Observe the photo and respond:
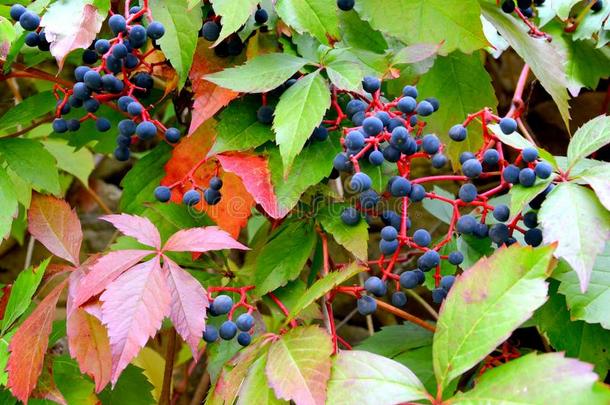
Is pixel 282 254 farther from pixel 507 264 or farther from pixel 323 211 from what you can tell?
pixel 507 264

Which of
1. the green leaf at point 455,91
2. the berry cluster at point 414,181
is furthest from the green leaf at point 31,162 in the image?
the green leaf at point 455,91

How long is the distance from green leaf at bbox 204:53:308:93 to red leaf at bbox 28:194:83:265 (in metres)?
0.30

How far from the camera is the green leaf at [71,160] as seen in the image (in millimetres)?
1692

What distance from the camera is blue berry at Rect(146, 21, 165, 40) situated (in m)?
0.90

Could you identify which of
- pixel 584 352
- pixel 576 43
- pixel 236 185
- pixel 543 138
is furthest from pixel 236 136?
pixel 543 138

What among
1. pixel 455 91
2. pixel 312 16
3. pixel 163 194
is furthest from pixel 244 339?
pixel 455 91

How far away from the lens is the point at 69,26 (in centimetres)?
89

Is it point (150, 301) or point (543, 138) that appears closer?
point (150, 301)

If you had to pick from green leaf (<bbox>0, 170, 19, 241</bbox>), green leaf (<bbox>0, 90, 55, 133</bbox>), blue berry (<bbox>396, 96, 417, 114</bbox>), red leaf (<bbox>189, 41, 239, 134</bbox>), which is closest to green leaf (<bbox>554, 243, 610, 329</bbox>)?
blue berry (<bbox>396, 96, 417, 114</bbox>)

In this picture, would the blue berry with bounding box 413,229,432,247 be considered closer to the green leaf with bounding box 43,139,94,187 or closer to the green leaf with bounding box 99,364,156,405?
the green leaf with bounding box 99,364,156,405

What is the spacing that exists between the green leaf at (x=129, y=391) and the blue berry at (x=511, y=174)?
65 cm

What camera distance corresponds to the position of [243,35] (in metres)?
0.97

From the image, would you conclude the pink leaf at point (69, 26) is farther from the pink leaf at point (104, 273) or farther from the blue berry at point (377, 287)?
the blue berry at point (377, 287)

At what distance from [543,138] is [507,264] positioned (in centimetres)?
122
